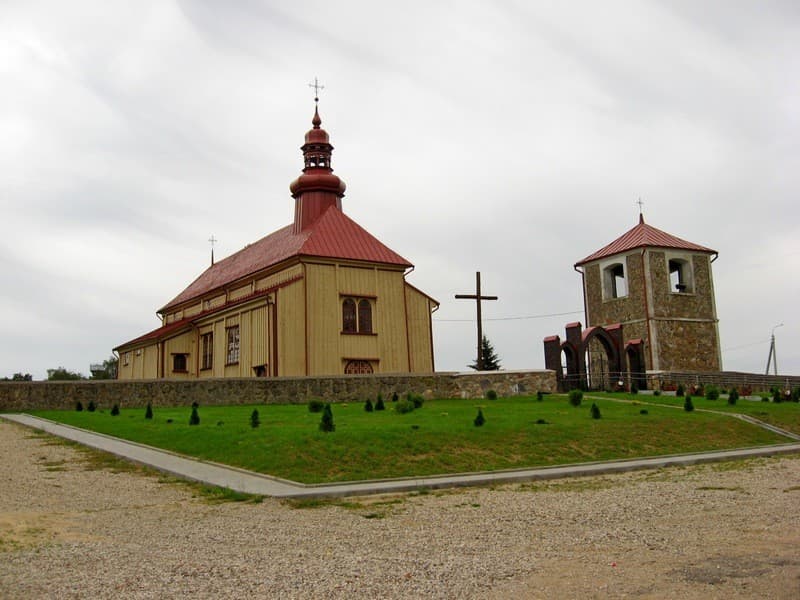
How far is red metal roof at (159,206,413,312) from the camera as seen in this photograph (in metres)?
34.7

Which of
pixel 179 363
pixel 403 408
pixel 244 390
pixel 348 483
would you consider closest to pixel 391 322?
pixel 244 390

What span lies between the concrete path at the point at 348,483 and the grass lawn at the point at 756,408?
3.25 meters

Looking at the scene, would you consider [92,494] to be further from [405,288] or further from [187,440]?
[405,288]

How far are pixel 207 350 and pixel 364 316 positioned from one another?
8683 millimetres

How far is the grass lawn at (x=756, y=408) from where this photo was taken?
67.1 ft

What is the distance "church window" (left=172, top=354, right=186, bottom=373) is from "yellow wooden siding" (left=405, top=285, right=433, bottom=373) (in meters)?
11.6

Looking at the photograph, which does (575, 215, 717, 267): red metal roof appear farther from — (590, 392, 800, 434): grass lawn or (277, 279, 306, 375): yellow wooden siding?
(277, 279, 306, 375): yellow wooden siding

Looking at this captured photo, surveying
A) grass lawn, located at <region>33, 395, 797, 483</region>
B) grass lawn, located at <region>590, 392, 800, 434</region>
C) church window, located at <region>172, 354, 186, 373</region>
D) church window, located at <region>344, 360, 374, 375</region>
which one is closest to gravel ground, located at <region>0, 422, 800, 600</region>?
grass lawn, located at <region>33, 395, 797, 483</region>

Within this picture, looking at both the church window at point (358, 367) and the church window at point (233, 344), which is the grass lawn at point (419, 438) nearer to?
the church window at point (358, 367)

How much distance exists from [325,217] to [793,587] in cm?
3225

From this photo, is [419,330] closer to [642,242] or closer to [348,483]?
[642,242]

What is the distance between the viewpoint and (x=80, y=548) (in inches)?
315

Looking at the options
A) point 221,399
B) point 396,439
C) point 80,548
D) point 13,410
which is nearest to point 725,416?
point 396,439

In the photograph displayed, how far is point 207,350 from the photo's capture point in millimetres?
38562
